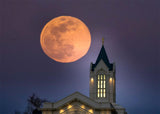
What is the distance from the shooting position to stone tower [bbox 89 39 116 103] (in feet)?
342

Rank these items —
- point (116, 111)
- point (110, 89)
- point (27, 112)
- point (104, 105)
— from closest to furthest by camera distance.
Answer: point (104, 105) < point (116, 111) < point (110, 89) < point (27, 112)

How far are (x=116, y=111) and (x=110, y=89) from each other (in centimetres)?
825

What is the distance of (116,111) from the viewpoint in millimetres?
97938

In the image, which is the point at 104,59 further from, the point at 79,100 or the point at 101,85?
the point at 79,100

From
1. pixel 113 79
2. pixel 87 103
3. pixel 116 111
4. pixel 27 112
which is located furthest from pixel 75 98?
pixel 27 112

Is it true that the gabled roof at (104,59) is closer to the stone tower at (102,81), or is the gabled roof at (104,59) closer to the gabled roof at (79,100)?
the stone tower at (102,81)

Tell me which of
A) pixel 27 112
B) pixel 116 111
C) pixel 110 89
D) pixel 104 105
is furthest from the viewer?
pixel 27 112

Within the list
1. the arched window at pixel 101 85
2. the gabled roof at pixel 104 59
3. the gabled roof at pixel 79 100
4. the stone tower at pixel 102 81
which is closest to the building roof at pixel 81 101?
the gabled roof at pixel 79 100

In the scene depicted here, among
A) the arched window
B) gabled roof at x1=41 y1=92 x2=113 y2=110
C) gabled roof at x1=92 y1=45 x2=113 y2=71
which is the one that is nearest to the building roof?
gabled roof at x1=41 y1=92 x2=113 y2=110

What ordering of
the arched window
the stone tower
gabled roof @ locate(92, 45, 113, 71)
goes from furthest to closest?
1. gabled roof @ locate(92, 45, 113, 71)
2. the arched window
3. the stone tower

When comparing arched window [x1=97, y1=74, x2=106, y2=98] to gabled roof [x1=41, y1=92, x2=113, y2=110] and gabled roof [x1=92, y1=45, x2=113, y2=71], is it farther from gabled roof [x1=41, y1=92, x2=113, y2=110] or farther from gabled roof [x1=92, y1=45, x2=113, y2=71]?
gabled roof [x1=41, y1=92, x2=113, y2=110]

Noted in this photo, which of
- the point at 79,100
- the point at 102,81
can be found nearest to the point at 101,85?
the point at 102,81

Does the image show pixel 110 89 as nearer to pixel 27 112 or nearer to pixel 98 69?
pixel 98 69

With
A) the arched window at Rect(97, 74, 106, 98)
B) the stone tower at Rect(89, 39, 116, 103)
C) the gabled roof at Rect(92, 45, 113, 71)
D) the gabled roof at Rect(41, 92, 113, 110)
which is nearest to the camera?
the gabled roof at Rect(41, 92, 113, 110)
